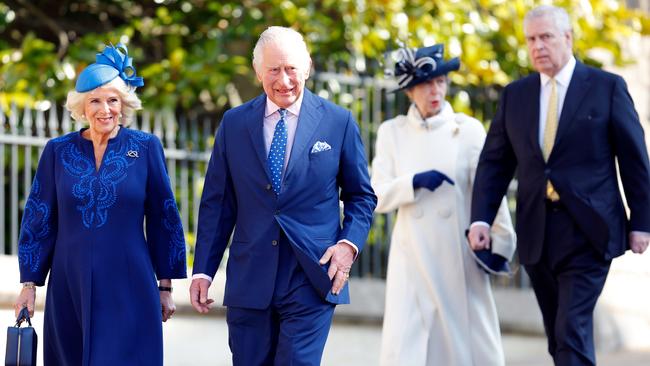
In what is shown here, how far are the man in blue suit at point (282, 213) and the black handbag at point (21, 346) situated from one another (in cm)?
64

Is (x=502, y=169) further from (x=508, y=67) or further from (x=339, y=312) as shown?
(x=508, y=67)

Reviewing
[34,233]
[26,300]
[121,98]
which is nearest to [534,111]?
[121,98]

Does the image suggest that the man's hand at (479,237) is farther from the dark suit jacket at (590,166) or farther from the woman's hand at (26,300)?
the woman's hand at (26,300)

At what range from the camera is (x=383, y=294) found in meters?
10.8

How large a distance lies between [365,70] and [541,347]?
7.27 feet

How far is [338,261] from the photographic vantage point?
5.90 metres

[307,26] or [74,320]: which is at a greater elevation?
[307,26]

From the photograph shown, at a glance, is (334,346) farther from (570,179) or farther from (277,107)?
(277,107)

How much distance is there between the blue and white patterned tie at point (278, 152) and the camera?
6.03 metres

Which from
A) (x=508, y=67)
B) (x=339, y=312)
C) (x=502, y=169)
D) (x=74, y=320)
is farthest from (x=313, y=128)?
(x=508, y=67)

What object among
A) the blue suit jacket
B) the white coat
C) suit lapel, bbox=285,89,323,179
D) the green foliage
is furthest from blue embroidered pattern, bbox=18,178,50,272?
the green foliage

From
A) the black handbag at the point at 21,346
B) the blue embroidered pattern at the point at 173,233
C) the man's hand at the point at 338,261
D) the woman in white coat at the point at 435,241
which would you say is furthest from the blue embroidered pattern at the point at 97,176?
the woman in white coat at the point at 435,241

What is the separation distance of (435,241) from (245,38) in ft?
13.3

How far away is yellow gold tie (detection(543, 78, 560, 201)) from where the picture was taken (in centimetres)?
720
